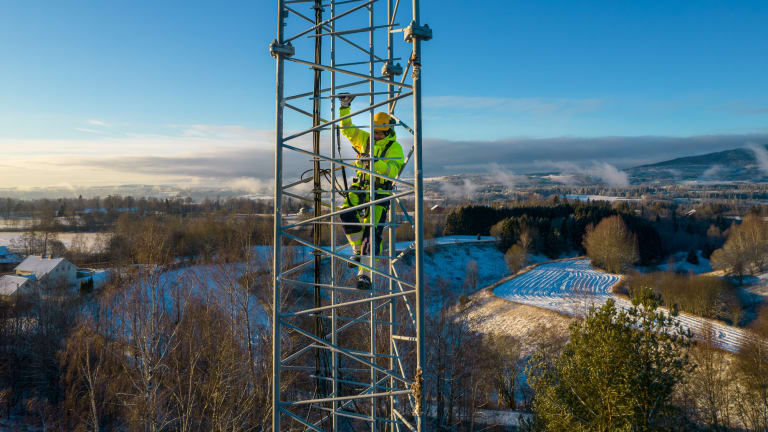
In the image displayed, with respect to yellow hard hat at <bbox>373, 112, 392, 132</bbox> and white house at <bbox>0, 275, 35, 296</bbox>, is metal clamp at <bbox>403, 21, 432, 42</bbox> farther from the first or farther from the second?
white house at <bbox>0, 275, 35, 296</bbox>

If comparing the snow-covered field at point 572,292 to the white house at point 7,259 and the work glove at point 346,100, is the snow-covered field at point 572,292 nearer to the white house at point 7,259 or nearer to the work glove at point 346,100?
the work glove at point 346,100

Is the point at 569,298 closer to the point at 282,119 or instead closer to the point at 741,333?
the point at 741,333

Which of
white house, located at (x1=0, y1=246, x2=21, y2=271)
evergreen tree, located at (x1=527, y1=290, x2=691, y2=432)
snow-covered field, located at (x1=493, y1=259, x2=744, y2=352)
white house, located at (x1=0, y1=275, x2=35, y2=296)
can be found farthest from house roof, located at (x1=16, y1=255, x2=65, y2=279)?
snow-covered field, located at (x1=493, y1=259, x2=744, y2=352)

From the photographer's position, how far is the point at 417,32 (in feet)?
14.2

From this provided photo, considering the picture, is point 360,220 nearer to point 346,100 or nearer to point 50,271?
point 346,100

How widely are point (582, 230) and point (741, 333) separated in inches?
1729

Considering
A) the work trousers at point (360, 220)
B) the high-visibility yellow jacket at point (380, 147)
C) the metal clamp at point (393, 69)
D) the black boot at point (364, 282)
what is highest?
the metal clamp at point (393, 69)

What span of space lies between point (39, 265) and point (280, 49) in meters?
41.7

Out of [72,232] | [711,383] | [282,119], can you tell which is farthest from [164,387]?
[72,232]

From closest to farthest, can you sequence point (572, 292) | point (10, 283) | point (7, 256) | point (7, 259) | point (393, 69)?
point (393, 69), point (10, 283), point (572, 292), point (7, 259), point (7, 256)

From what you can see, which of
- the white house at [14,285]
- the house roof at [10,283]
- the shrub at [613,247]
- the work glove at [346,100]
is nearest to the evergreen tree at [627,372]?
the work glove at [346,100]

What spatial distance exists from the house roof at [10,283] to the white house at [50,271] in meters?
0.88

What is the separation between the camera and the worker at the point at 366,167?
5.72m

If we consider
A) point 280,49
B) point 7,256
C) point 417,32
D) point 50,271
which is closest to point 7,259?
point 7,256
